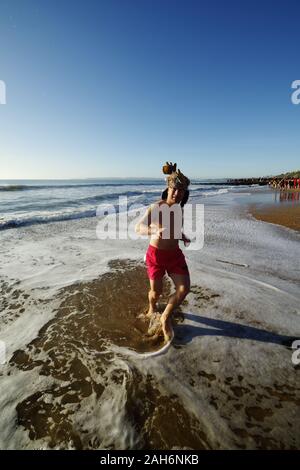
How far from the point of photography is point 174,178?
3.08 metres

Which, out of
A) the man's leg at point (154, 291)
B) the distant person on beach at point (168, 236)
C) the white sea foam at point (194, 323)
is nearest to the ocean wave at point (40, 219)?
the white sea foam at point (194, 323)

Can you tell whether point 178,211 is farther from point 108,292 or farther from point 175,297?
point 108,292

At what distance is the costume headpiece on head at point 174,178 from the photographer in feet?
10.0

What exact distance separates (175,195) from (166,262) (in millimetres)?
881

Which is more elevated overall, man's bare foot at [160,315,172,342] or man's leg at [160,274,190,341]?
man's leg at [160,274,190,341]

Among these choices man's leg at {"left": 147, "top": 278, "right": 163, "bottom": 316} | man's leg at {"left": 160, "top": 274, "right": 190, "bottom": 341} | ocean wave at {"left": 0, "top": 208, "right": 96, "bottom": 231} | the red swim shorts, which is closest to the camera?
man's leg at {"left": 160, "top": 274, "right": 190, "bottom": 341}

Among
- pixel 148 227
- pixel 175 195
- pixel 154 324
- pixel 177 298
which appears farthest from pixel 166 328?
pixel 175 195

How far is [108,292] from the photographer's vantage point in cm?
451

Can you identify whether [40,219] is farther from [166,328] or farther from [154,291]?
[166,328]

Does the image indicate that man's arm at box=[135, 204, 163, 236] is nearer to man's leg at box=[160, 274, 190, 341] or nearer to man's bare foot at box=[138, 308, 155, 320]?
man's leg at box=[160, 274, 190, 341]

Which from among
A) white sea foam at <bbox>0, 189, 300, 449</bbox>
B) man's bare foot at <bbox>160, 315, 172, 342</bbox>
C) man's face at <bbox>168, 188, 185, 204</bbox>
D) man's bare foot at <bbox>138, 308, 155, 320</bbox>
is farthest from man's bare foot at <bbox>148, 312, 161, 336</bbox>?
man's face at <bbox>168, 188, 185, 204</bbox>

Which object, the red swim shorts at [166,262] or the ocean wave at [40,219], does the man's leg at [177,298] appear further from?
the ocean wave at [40,219]

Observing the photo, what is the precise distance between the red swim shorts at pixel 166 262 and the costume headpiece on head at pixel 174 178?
838 mm

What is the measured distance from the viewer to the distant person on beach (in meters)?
3.08
